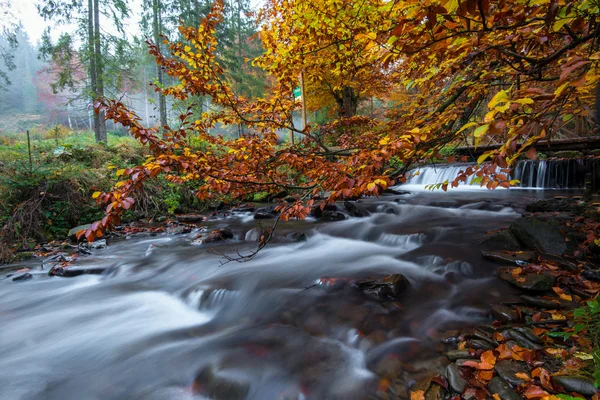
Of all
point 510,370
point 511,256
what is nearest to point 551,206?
point 511,256

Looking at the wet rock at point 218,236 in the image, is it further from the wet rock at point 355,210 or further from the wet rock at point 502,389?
the wet rock at point 502,389

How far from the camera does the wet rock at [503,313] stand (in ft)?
9.70

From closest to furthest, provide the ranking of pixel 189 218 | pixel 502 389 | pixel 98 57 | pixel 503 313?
pixel 502 389 → pixel 503 313 → pixel 189 218 → pixel 98 57

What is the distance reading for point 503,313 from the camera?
9.96 feet

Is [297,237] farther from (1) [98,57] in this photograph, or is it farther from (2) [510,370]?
(1) [98,57]

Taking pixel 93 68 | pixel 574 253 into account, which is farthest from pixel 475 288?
pixel 93 68

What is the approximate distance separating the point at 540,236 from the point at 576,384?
314cm

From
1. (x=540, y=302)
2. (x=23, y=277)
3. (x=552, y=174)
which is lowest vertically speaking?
(x=23, y=277)

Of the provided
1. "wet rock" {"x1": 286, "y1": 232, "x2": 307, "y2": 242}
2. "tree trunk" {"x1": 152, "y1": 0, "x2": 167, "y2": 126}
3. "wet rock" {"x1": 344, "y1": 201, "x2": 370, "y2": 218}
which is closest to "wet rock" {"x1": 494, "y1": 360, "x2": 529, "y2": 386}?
"wet rock" {"x1": 286, "y1": 232, "x2": 307, "y2": 242}

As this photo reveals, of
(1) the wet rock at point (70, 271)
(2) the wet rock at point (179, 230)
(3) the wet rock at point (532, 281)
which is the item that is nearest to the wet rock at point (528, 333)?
(3) the wet rock at point (532, 281)

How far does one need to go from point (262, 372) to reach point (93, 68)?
14.8 meters

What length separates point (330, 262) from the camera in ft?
17.9

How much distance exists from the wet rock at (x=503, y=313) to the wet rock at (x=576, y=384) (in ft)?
3.16

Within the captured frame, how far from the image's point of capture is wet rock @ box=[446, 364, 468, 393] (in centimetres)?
220
